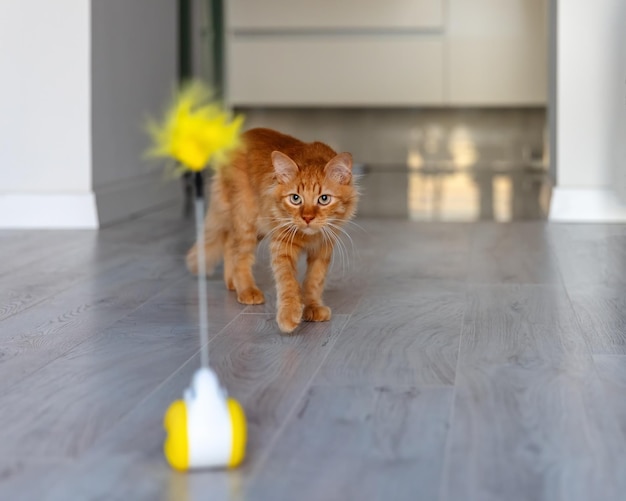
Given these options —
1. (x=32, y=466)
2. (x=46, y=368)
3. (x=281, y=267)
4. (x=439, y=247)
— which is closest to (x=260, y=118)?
(x=439, y=247)

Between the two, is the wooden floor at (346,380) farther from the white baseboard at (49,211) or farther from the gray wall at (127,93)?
the gray wall at (127,93)

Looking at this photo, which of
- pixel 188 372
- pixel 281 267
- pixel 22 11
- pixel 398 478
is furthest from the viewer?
pixel 22 11

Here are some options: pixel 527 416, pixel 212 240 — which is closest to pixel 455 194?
pixel 212 240

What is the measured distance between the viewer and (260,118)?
6.36 meters

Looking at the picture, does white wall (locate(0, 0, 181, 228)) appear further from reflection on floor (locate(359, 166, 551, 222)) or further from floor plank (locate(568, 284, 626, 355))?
floor plank (locate(568, 284, 626, 355))

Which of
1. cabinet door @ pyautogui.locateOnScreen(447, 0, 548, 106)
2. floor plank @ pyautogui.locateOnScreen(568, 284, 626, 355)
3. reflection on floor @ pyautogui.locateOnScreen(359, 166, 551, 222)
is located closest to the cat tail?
floor plank @ pyautogui.locateOnScreen(568, 284, 626, 355)

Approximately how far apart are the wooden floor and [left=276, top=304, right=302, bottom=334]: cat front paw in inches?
1.1

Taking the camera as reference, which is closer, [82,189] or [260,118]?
[82,189]

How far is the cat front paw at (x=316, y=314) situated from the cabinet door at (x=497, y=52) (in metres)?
3.98

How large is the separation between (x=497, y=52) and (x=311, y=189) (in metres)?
4.07

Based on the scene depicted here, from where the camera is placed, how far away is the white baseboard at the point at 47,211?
3.58 m

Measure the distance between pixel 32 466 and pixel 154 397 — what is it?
31 centimetres

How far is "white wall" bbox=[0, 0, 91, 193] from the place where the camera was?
11.5 ft

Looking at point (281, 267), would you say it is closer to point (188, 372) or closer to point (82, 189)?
point (188, 372)
